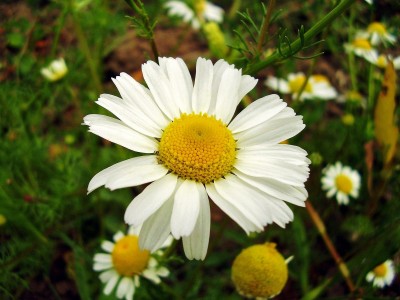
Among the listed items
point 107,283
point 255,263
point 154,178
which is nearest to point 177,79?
point 154,178

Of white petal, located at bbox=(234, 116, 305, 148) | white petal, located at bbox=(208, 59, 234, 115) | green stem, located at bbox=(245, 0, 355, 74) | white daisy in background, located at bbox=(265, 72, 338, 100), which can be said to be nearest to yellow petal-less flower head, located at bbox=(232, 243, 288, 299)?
white petal, located at bbox=(234, 116, 305, 148)

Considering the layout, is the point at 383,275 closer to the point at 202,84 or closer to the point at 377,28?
the point at 202,84

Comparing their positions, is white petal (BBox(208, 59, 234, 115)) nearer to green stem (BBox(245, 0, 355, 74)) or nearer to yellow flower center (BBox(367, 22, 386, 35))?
green stem (BBox(245, 0, 355, 74))

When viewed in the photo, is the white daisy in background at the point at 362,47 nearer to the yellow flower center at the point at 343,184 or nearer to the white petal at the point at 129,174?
the yellow flower center at the point at 343,184

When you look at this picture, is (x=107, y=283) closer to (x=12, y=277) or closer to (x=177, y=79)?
(x=12, y=277)

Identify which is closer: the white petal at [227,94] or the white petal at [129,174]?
the white petal at [129,174]

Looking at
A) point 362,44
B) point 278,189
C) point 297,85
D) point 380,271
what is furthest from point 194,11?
point 278,189

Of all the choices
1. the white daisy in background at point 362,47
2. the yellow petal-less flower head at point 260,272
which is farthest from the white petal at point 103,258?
the white daisy in background at point 362,47
